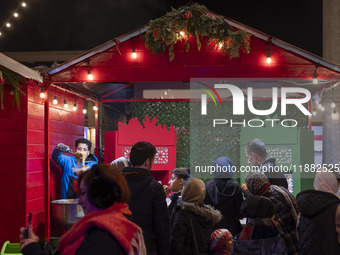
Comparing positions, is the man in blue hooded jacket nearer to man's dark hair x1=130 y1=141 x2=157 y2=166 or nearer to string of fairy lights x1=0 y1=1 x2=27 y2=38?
string of fairy lights x1=0 y1=1 x2=27 y2=38

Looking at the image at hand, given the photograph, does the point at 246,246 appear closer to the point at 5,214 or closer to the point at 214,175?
the point at 214,175

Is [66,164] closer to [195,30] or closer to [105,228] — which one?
[195,30]

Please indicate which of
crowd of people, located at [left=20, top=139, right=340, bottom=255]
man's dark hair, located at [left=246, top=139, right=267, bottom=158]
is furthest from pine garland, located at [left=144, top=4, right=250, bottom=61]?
crowd of people, located at [left=20, top=139, right=340, bottom=255]

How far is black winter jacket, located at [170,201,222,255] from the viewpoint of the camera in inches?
151

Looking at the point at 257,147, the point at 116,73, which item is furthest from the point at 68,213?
the point at 257,147

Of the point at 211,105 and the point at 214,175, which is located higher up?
the point at 211,105

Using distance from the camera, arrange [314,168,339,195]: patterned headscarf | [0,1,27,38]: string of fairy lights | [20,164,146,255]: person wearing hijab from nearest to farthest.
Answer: [20,164,146,255]: person wearing hijab → [314,168,339,195]: patterned headscarf → [0,1,27,38]: string of fairy lights

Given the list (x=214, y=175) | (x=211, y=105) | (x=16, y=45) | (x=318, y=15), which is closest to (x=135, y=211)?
(x=214, y=175)

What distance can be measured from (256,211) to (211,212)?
39cm

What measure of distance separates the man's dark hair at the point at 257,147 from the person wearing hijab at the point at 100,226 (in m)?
3.86

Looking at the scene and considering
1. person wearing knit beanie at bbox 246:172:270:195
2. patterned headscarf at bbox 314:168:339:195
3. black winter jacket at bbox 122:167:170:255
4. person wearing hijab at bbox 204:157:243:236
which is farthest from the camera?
person wearing hijab at bbox 204:157:243:236

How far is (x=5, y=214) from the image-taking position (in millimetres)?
5969

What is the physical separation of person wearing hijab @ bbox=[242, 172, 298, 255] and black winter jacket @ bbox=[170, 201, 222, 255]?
44 cm

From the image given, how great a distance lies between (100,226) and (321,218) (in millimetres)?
2189
